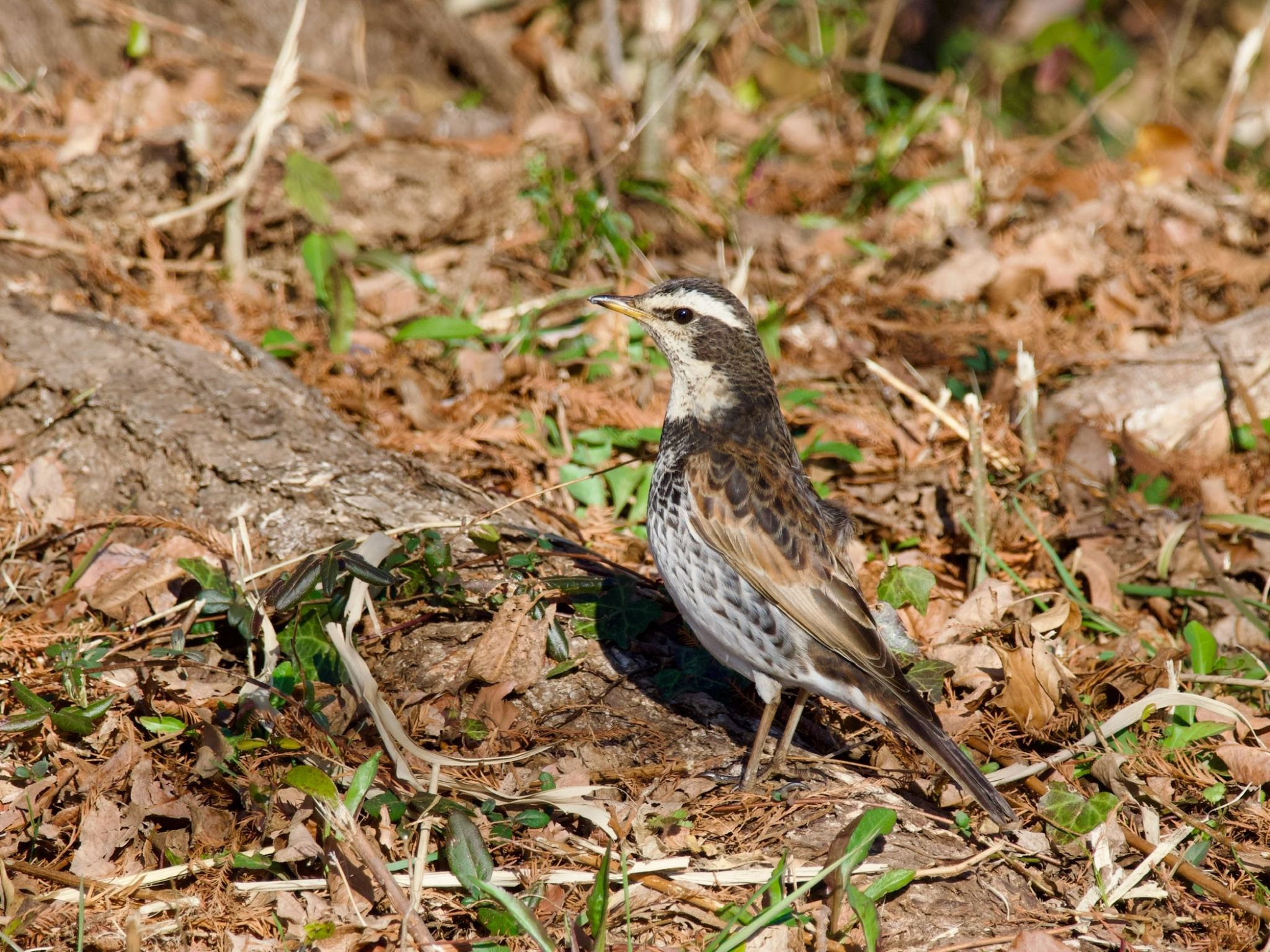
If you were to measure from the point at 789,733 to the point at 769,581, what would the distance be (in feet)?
2.04

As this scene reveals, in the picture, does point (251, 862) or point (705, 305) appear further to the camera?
point (705, 305)

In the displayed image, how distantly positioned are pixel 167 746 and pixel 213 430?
168 cm

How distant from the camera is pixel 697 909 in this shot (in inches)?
154

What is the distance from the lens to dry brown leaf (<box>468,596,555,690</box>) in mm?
4664

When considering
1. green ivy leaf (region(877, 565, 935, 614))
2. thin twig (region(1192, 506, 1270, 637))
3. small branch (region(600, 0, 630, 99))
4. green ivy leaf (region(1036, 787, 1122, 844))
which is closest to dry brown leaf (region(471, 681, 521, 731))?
green ivy leaf (region(877, 565, 935, 614))

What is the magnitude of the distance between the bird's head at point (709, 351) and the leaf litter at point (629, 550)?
2.87 ft

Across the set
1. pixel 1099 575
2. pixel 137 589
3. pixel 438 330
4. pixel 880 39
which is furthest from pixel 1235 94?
pixel 137 589

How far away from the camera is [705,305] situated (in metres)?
5.23

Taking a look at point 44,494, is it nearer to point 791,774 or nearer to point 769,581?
point 769,581

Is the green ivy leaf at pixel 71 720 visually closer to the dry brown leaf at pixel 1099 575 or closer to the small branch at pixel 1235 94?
the dry brown leaf at pixel 1099 575

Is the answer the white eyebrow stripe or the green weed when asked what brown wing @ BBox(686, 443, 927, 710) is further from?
the green weed

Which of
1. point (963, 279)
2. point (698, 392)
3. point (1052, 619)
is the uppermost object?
point (698, 392)

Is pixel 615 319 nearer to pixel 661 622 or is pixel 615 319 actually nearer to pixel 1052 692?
pixel 661 622

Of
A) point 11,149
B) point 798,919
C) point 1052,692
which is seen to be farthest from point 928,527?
point 11,149
